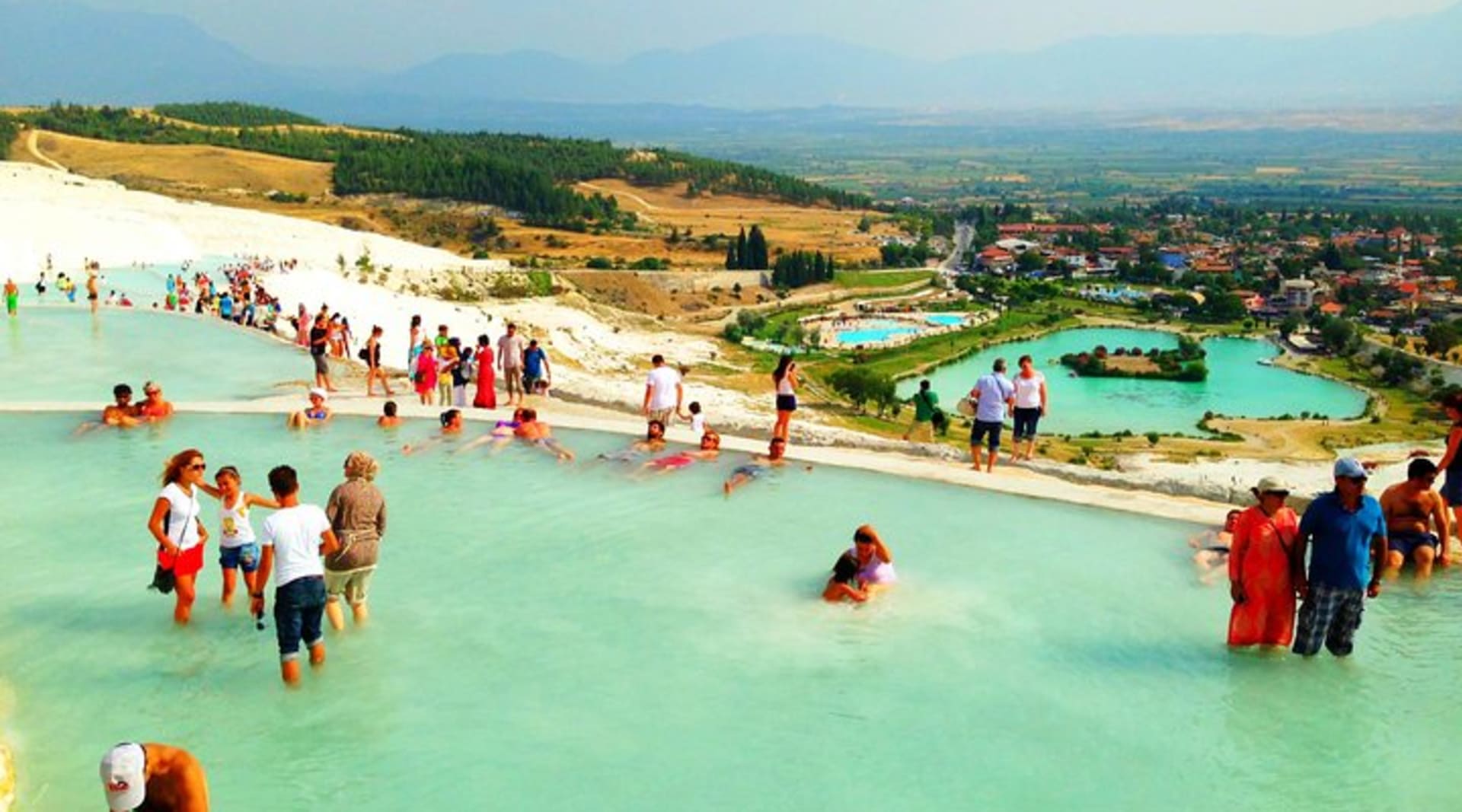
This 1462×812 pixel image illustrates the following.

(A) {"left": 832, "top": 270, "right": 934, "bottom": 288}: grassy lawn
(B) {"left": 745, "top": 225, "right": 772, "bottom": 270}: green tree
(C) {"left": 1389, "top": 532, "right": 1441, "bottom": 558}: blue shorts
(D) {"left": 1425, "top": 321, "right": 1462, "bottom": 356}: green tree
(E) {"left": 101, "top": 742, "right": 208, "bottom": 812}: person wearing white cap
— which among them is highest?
(E) {"left": 101, "top": 742, "right": 208, "bottom": 812}: person wearing white cap

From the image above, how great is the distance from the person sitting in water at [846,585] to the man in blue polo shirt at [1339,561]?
339cm

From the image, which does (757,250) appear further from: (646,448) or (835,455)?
(646,448)

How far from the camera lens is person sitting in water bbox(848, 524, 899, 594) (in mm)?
11000

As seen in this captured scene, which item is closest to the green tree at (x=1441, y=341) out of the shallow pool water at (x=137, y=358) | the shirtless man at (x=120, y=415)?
the shallow pool water at (x=137, y=358)

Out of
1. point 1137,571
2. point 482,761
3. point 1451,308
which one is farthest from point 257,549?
point 1451,308

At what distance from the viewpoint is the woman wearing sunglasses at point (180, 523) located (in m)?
9.84

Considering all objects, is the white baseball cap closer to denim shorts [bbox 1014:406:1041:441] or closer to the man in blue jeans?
the man in blue jeans

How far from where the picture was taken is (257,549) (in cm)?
1098

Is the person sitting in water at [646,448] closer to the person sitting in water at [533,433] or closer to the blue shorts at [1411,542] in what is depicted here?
the person sitting in water at [533,433]

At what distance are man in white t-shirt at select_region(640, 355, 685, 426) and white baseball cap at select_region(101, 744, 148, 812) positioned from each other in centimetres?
1204

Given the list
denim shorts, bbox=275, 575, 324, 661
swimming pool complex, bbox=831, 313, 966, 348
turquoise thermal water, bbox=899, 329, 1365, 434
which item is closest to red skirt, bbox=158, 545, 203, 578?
denim shorts, bbox=275, 575, 324, 661

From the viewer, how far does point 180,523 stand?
995 cm

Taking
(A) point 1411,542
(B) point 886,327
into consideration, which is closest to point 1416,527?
(A) point 1411,542

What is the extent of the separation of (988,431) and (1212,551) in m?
4.37
